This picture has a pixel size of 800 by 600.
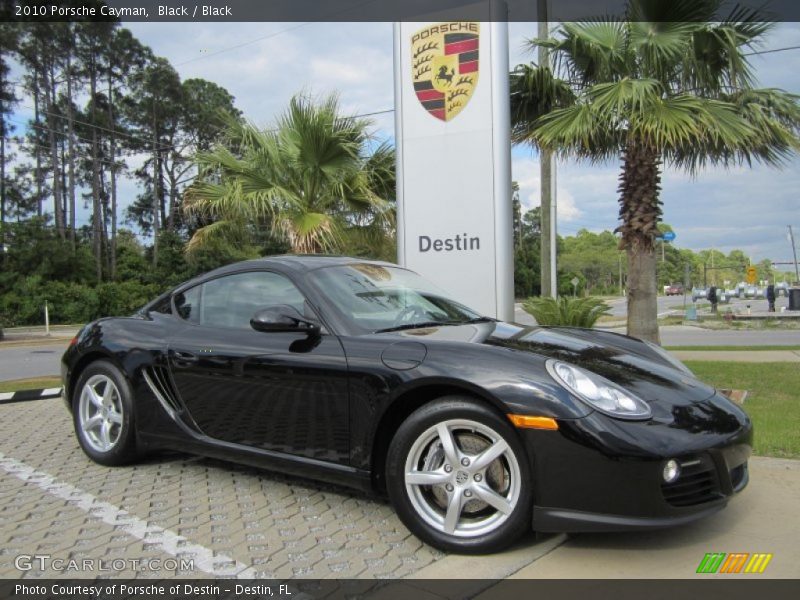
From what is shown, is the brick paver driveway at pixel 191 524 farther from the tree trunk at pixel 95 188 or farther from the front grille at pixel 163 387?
the tree trunk at pixel 95 188

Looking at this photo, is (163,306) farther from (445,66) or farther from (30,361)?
(30,361)

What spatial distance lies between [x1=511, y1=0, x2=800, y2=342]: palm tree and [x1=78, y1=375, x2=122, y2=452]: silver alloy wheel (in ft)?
17.6

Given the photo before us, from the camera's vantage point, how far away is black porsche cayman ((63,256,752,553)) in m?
2.46

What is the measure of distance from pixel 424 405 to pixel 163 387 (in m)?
1.84

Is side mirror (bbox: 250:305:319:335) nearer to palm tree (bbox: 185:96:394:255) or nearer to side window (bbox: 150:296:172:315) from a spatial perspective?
side window (bbox: 150:296:172:315)

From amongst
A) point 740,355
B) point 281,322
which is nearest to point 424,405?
point 281,322

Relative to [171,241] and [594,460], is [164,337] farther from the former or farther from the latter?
[171,241]

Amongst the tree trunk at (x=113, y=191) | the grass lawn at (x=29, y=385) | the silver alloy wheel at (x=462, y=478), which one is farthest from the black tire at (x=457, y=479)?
the tree trunk at (x=113, y=191)

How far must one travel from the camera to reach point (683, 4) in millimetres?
7086

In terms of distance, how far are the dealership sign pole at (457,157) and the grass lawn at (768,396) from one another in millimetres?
2695

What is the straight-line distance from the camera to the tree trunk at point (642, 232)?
7738mm

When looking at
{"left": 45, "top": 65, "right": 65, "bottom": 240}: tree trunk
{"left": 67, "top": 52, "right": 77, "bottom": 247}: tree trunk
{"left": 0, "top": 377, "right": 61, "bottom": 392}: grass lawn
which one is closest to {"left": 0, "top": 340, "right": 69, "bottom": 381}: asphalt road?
{"left": 0, "top": 377, "right": 61, "bottom": 392}: grass lawn

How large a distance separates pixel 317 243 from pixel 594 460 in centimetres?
654

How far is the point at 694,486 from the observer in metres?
2.50
